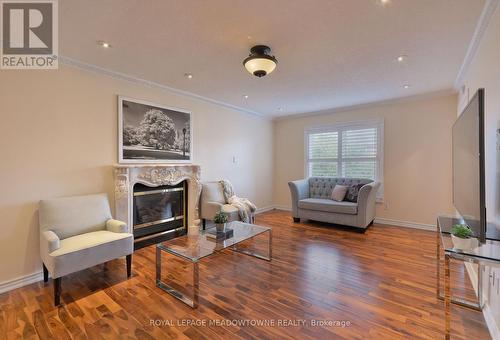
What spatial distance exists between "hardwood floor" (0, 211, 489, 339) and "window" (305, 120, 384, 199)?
207cm

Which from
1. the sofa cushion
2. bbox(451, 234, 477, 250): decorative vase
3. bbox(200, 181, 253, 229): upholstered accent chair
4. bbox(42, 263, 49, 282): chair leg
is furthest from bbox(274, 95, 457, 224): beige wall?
bbox(42, 263, 49, 282): chair leg

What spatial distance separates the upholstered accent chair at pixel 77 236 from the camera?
211cm

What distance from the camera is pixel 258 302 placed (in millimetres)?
2070

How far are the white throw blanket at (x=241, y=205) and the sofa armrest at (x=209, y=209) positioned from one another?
0.28 meters

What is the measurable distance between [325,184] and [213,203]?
8.07 feet

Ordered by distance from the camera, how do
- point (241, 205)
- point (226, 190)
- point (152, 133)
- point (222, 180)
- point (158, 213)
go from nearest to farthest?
1. point (152, 133)
2. point (158, 213)
3. point (241, 205)
4. point (226, 190)
5. point (222, 180)

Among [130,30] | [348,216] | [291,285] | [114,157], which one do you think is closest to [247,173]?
[348,216]

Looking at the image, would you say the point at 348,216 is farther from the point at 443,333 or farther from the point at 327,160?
the point at 443,333

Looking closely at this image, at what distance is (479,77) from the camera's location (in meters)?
2.32

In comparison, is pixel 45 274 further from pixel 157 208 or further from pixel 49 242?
pixel 157 208

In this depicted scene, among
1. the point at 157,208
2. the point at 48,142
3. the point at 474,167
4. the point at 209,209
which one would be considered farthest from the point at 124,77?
the point at 474,167

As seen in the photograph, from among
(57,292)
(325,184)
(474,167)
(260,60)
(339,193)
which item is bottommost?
(57,292)

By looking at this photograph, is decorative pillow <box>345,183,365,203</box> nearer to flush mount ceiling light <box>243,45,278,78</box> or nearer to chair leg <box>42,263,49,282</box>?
flush mount ceiling light <box>243,45,278,78</box>

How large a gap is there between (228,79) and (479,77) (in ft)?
9.21
